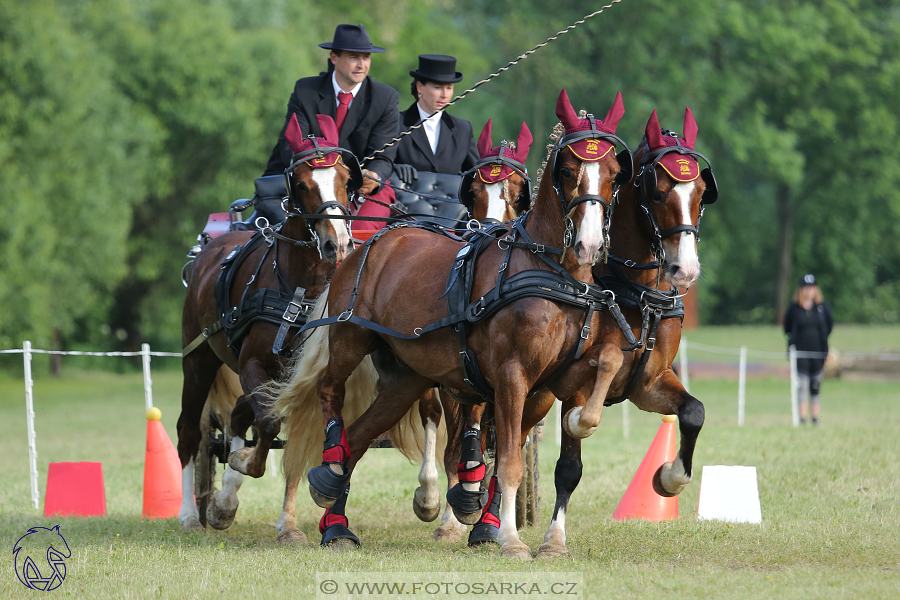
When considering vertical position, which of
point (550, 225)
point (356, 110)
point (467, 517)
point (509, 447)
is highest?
point (356, 110)

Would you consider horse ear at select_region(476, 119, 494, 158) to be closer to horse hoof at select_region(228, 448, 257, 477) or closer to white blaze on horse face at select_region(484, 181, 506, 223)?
white blaze on horse face at select_region(484, 181, 506, 223)

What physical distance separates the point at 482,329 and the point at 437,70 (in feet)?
10.1

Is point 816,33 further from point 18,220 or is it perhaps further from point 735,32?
point 18,220

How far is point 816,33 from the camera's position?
3300cm

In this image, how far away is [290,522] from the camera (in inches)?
257

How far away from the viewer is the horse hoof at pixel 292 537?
250 inches

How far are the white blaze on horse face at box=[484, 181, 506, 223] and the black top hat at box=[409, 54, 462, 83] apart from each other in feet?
5.38

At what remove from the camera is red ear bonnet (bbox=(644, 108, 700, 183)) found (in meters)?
5.15

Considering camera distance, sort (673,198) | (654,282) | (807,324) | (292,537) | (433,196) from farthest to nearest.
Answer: (807,324), (433,196), (292,537), (654,282), (673,198)

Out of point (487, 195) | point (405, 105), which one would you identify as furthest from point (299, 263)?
point (405, 105)

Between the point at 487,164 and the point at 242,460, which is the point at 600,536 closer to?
the point at 242,460

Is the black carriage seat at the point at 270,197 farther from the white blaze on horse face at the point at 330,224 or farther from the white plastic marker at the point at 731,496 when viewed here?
the white plastic marker at the point at 731,496

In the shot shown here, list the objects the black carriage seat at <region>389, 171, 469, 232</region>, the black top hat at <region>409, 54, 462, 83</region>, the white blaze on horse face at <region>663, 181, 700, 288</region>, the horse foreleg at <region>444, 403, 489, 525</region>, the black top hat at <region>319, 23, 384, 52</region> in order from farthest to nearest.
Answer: the black top hat at <region>409, 54, 462, 83</region> → the black carriage seat at <region>389, 171, 469, 232</region> → the black top hat at <region>319, 23, 384, 52</region> → the horse foreleg at <region>444, 403, 489, 525</region> → the white blaze on horse face at <region>663, 181, 700, 288</region>

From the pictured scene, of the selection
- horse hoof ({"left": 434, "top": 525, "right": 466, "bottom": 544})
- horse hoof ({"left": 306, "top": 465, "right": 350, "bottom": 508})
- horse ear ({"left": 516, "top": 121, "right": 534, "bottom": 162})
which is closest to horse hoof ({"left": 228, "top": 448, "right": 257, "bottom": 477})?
horse hoof ({"left": 306, "top": 465, "right": 350, "bottom": 508})
